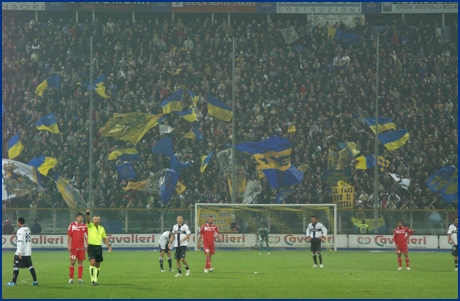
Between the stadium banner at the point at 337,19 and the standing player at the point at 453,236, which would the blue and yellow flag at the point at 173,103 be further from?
the standing player at the point at 453,236

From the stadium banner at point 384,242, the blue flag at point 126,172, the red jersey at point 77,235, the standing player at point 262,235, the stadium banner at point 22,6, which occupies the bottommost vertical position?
the stadium banner at point 384,242

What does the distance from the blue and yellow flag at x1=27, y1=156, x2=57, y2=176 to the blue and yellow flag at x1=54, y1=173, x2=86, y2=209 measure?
1.00 meters

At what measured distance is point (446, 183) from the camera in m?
51.1

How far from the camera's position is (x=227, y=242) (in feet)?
154

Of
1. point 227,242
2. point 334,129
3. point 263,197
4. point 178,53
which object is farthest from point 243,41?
point 227,242

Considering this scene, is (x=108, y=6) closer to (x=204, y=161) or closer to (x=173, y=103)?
(x=173, y=103)

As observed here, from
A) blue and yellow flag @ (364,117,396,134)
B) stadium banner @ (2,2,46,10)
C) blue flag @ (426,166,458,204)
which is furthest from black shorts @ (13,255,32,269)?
stadium banner @ (2,2,46,10)

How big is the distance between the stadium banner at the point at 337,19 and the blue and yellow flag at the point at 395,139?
12.1 meters

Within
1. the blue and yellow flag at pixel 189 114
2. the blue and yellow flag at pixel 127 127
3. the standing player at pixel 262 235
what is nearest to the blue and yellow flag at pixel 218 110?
the blue and yellow flag at pixel 189 114

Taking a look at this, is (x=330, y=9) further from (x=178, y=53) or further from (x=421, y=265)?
(x=421, y=265)

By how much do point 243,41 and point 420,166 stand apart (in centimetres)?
1607

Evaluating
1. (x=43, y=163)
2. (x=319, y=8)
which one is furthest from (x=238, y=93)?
(x=43, y=163)

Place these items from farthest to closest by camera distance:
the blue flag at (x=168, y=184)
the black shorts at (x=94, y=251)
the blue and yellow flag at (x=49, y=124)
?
1. the blue and yellow flag at (x=49, y=124)
2. the blue flag at (x=168, y=184)
3. the black shorts at (x=94, y=251)

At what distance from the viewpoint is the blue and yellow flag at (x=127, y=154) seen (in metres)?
52.4
